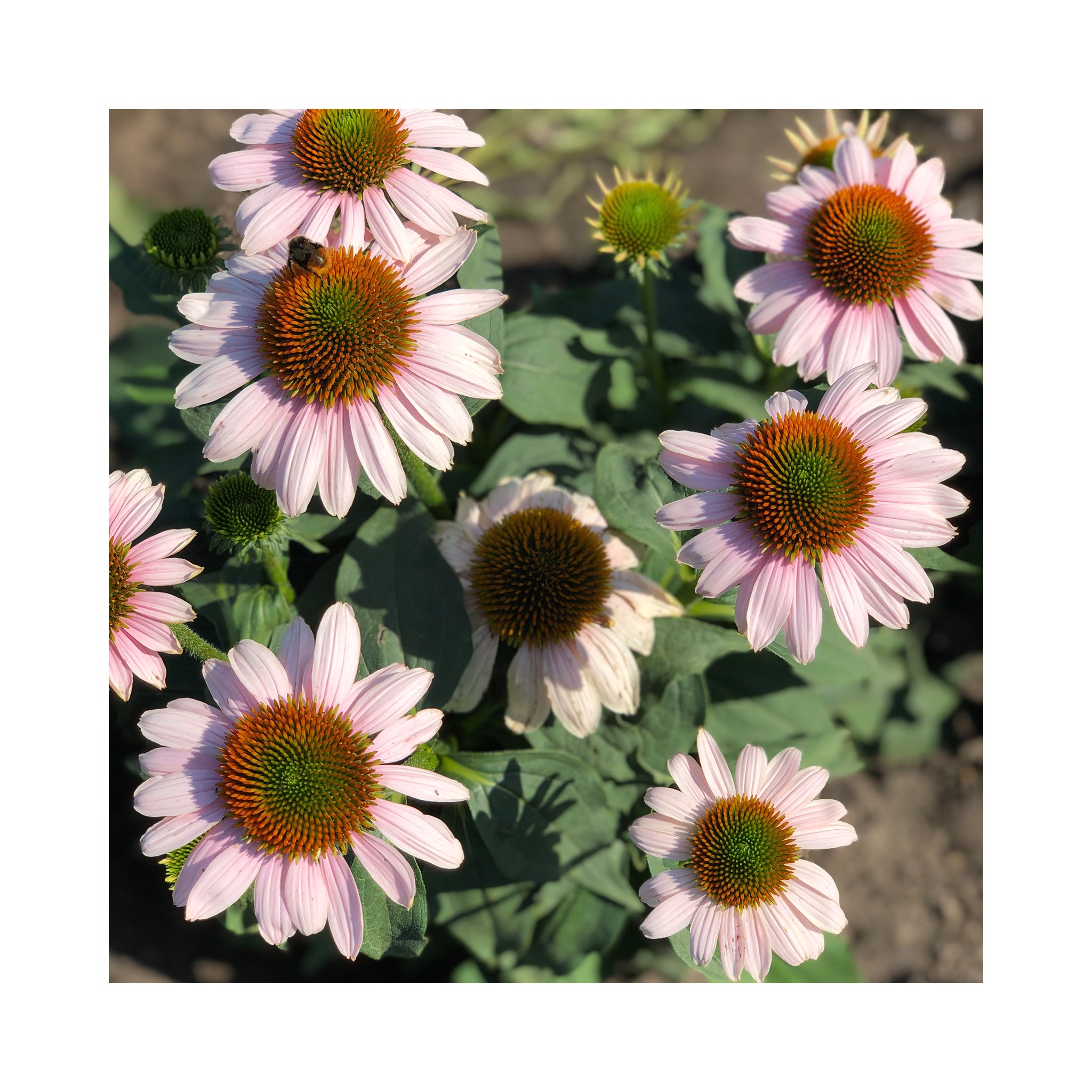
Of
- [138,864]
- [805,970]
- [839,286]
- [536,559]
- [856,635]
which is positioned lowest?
[805,970]

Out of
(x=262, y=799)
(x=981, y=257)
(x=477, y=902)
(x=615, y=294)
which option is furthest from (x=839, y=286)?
(x=477, y=902)

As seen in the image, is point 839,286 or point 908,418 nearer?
point 908,418

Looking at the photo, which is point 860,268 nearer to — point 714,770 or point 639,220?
point 639,220

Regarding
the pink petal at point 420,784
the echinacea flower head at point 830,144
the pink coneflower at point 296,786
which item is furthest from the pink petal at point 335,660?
the echinacea flower head at point 830,144

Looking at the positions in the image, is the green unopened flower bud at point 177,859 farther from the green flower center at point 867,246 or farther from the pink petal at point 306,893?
the green flower center at point 867,246

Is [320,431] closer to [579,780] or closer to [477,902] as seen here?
[579,780]

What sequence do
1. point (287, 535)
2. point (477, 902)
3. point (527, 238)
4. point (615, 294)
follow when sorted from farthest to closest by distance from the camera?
point (527, 238), point (615, 294), point (477, 902), point (287, 535)

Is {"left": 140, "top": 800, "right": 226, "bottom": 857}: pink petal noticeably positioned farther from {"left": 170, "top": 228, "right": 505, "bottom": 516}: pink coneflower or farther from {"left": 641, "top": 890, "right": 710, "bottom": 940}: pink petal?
{"left": 641, "top": 890, "right": 710, "bottom": 940}: pink petal

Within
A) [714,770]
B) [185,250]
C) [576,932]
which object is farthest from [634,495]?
[576,932]
